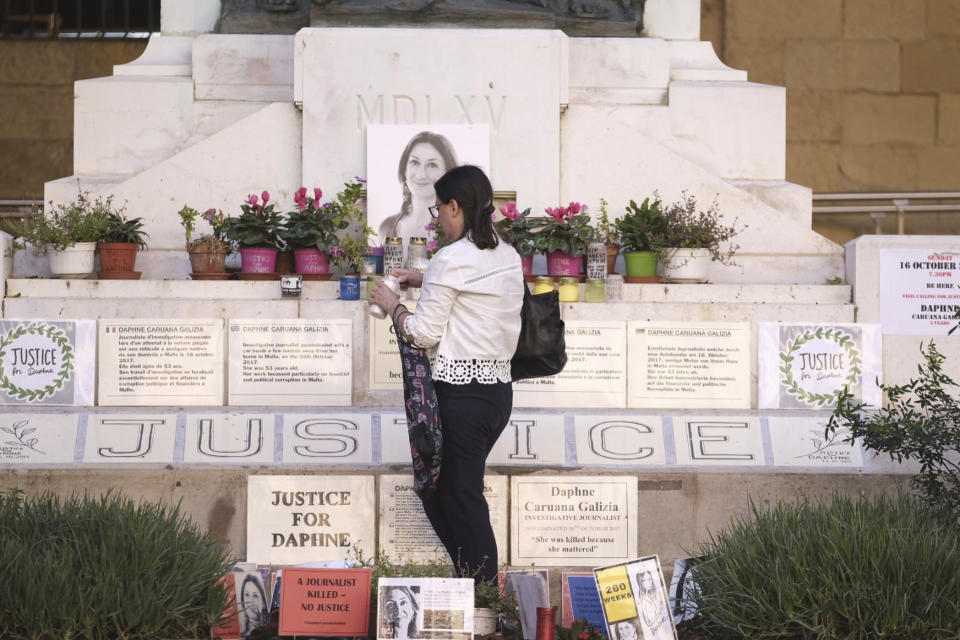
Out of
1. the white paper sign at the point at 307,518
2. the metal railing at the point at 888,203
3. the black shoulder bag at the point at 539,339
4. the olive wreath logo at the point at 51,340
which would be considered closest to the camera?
the black shoulder bag at the point at 539,339

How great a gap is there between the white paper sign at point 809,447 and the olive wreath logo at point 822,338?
0.22 metres

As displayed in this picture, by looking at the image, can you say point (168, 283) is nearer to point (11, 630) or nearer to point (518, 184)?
point (518, 184)

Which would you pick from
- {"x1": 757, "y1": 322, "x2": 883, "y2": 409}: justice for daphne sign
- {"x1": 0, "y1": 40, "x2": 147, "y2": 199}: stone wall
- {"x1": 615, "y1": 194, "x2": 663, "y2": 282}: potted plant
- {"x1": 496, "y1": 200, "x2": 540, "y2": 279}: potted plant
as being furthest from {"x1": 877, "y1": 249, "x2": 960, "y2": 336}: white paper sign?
{"x1": 0, "y1": 40, "x2": 147, "y2": 199}: stone wall

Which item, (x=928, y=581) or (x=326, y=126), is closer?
(x=928, y=581)

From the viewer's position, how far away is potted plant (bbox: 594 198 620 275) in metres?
8.13

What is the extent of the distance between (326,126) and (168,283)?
148cm

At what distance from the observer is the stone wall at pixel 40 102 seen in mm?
12984

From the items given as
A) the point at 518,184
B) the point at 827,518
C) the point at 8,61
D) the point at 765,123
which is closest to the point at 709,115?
the point at 765,123

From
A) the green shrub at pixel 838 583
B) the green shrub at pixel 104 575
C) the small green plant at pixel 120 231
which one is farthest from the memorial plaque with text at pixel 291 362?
the green shrub at pixel 838 583

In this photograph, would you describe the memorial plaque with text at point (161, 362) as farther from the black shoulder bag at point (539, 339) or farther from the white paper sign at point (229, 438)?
the black shoulder bag at point (539, 339)

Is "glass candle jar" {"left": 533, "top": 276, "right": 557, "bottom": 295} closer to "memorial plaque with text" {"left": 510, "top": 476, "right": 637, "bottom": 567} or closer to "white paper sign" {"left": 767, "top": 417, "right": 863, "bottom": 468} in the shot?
"memorial plaque with text" {"left": 510, "top": 476, "right": 637, "bottom": 567}

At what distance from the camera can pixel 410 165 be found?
8.48m

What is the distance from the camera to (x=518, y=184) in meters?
8.59

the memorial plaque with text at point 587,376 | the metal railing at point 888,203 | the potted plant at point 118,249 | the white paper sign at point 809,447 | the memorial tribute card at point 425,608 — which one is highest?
the metal railing at point 888,203
